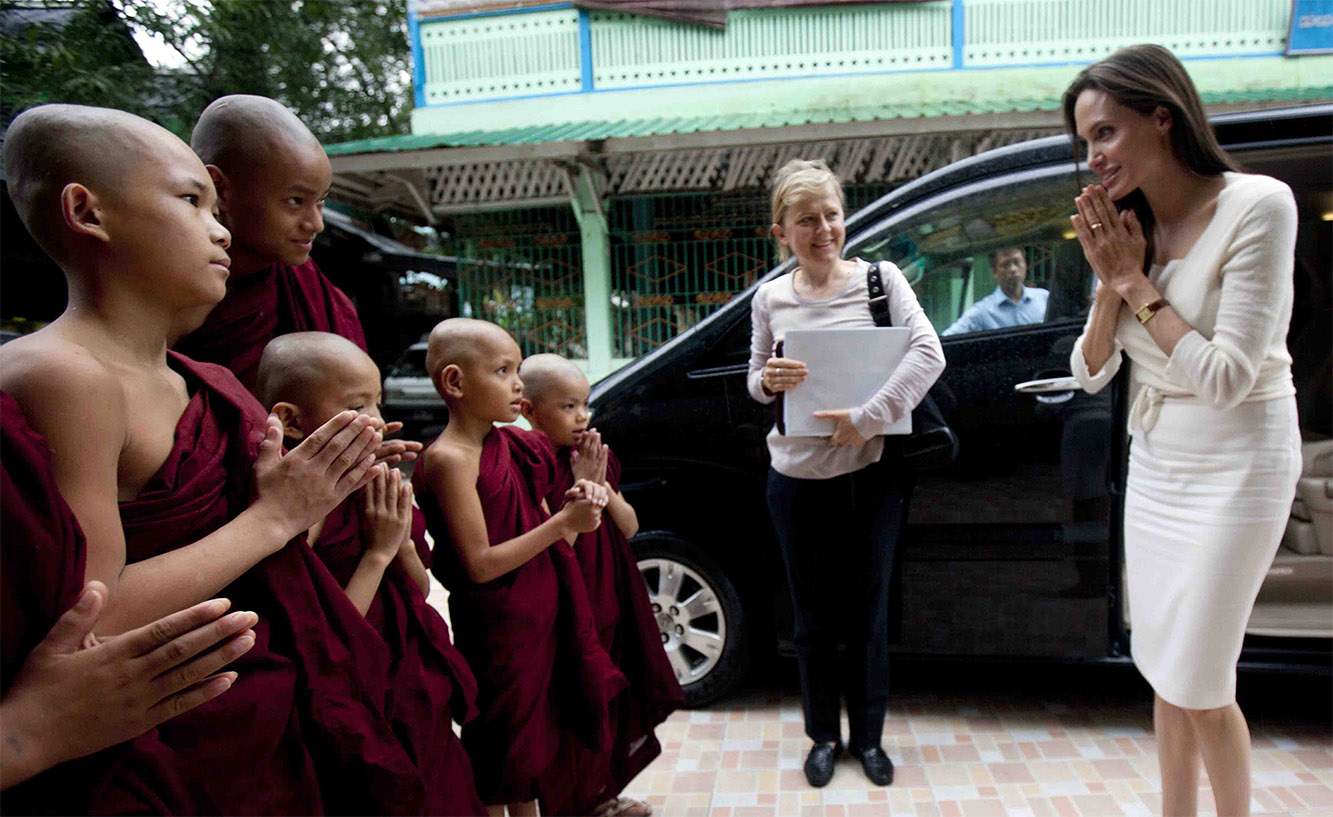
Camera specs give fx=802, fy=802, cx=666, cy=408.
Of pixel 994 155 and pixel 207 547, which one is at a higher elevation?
pixel 994 155

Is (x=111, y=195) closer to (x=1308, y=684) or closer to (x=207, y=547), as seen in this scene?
(x=207, y=547)

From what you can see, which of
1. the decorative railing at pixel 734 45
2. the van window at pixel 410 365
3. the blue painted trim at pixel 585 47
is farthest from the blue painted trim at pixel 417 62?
the van window at pixel 410 365

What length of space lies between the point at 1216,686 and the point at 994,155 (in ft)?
5.32

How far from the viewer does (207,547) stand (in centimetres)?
95

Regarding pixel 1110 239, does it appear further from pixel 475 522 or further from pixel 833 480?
pixel 475 522

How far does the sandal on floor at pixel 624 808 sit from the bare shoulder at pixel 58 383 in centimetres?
166

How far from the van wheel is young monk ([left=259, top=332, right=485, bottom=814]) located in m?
1.32

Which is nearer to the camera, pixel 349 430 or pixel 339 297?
pixel 349 430

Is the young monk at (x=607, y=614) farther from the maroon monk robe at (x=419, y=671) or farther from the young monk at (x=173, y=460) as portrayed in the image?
the young monk at (x=173, y=460)

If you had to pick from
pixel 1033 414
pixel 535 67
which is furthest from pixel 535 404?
pixel 535 67

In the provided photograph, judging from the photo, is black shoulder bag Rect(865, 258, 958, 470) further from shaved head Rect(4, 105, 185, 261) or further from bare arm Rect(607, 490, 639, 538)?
shaved head Rect(4, 105, 185, 261)

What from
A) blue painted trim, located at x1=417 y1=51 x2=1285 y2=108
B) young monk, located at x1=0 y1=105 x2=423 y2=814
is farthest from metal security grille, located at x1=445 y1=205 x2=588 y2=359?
young monk, located at x1=0 y1=105 x2=423 y2=814

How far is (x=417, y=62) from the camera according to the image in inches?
258

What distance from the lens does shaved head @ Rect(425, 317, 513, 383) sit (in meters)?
1.66
